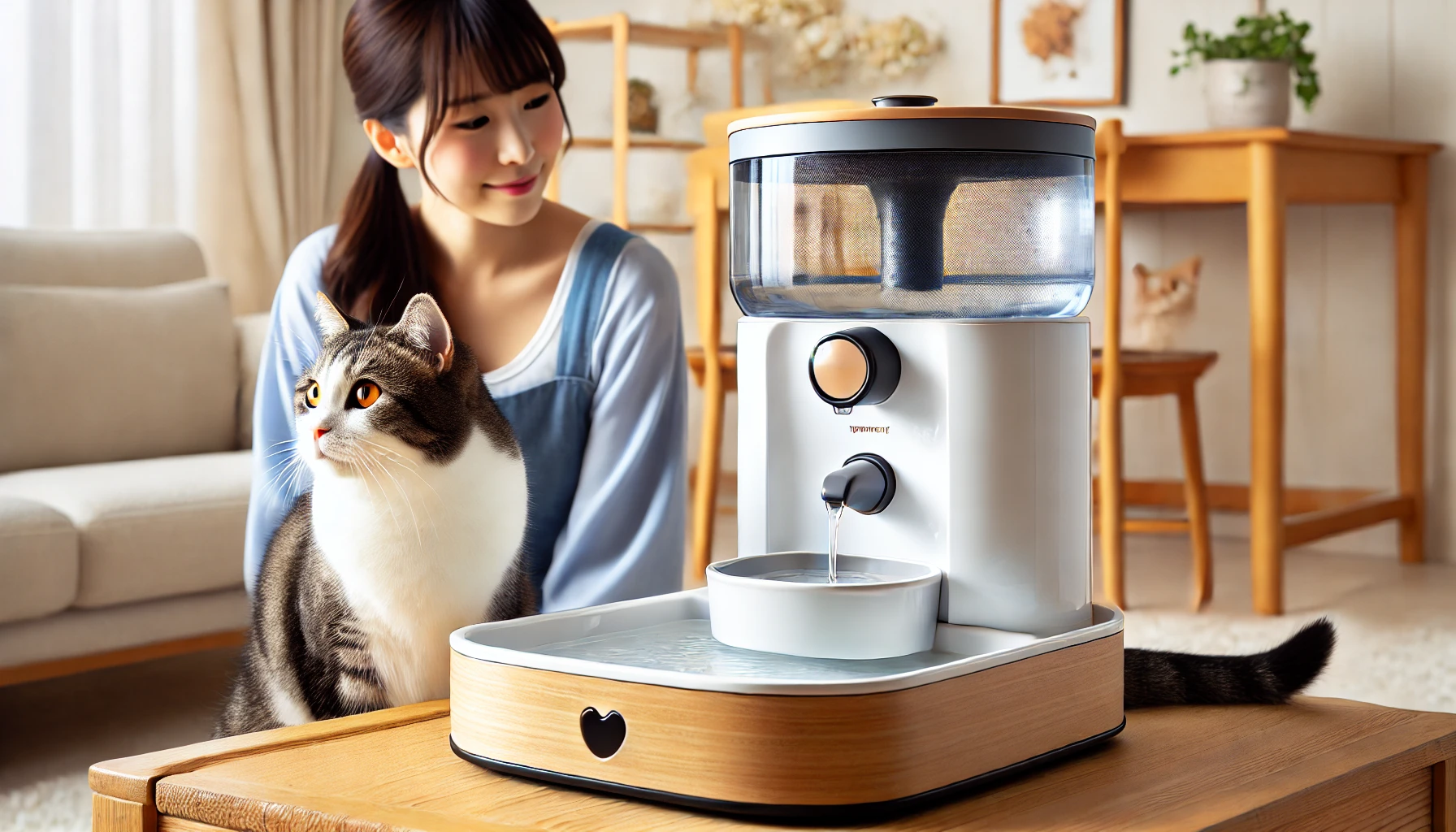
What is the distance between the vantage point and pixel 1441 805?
0.74m

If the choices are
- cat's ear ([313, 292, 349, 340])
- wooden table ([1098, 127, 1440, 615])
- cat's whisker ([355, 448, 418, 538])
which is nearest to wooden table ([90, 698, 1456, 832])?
cat's whisker ([355, 448, 418, 538])

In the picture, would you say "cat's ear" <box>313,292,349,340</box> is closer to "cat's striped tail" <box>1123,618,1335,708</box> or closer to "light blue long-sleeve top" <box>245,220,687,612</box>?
"light blue long-sleeve top" <box>245,220,687,612</box>

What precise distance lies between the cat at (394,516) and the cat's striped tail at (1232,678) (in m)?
0.36

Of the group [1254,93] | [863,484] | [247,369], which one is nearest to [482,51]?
[863,484]

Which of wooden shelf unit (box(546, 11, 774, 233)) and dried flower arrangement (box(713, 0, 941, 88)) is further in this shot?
dried flower arrangement (box(713, 0, 941, 88))

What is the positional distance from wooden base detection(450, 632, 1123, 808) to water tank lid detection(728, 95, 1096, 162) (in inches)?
10.1

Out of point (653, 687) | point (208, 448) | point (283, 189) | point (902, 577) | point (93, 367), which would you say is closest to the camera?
point (653, 687)

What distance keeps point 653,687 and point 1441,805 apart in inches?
17.1

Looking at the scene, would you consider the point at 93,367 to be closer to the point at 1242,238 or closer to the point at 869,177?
the point at 869,177

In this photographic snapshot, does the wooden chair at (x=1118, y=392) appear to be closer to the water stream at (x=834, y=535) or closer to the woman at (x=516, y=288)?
the woman at (x=516, y=288)

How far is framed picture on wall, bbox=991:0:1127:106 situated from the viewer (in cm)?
353

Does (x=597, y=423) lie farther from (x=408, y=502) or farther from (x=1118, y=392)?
(x=1118, y=392)

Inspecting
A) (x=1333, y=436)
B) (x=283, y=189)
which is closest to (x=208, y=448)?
(x=283, y=189)

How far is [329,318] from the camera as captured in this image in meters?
0.77
